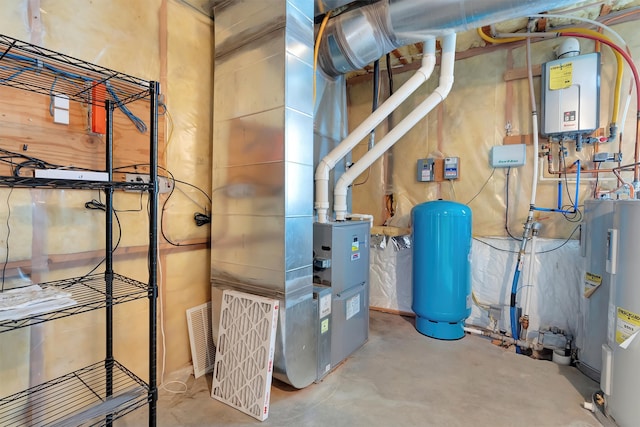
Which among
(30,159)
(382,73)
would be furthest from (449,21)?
(30,159)

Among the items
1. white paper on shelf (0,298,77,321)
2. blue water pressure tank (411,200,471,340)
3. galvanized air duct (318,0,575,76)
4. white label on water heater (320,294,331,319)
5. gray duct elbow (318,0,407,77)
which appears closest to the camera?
white paper on shelf (0,298,77,321)

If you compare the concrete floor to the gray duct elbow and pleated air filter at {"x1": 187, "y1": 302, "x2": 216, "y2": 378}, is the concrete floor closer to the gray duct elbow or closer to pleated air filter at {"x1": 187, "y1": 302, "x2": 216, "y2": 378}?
pleated air filter at {"x1": 187, "y1": 302, "x2": 216, "y2": 378}

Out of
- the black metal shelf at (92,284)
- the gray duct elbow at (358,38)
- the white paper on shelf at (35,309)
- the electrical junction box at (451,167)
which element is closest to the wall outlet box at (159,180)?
the black metal shelf at (92,284)

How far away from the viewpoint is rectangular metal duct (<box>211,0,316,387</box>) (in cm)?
180

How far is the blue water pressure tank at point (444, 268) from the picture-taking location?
2.65 m

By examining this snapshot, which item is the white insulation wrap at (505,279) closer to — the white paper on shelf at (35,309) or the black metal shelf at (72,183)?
the black metal shelf at (72,183)

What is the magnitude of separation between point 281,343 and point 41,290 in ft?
3.89

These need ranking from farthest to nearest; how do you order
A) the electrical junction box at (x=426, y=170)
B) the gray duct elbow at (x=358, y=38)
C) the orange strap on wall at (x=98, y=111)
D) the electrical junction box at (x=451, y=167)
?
the electrical junction box at (x=426, y=170) → the electrical junction box at (x=451, y=167) → the gray duct elbow at (x=358, y=38) → the orange strap on wall at (x=98, y=111)

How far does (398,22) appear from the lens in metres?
2.20

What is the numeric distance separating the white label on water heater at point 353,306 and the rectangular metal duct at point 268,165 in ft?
1.51

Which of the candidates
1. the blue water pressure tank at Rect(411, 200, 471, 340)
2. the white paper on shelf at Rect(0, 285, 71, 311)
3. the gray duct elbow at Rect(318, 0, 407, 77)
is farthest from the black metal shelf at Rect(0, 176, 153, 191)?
the blue water pressure tank at Rect(411, 200, 471, 340)

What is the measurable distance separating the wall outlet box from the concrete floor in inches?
51.2

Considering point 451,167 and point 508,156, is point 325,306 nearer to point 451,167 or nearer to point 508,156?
point 451,167

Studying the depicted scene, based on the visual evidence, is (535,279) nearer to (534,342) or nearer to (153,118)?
(534,342)
